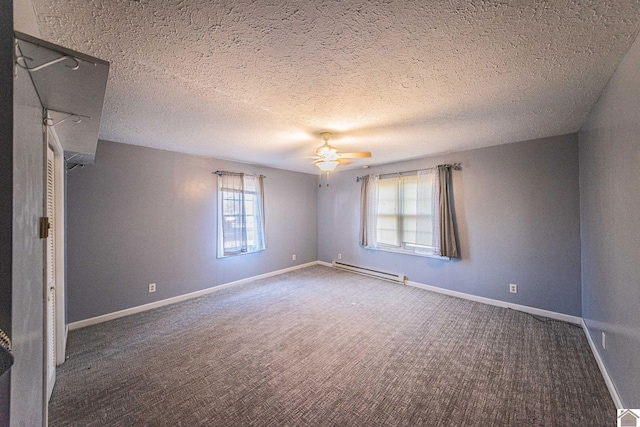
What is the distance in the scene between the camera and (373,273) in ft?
15.6

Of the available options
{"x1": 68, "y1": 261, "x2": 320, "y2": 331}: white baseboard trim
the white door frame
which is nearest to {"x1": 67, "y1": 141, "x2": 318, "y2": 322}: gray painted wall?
{"x1": 68, "y1": 261, "x2": 320, "y2": 331}: white baseboard trim

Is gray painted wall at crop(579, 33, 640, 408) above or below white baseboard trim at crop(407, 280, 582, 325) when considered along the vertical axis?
above

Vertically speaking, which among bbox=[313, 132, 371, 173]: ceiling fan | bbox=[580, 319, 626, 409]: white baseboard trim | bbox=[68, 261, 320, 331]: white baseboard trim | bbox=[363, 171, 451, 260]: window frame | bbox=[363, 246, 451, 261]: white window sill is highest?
bbox=[313, 132, 371, 173]: ceiling fan

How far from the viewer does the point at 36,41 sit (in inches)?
28.5

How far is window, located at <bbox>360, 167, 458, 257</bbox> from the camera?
380 centimetres

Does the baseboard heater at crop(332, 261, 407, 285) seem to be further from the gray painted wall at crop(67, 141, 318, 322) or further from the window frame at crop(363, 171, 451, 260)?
the gray painted wall at crop(67, 141, 318, 322)

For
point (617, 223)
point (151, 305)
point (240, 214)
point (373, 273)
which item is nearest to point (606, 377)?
point (617, 223)

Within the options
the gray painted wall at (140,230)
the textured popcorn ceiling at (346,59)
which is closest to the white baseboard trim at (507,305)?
the textured popcorn ceiling at (346,59)

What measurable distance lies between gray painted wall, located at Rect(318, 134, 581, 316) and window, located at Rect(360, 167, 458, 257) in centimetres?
20

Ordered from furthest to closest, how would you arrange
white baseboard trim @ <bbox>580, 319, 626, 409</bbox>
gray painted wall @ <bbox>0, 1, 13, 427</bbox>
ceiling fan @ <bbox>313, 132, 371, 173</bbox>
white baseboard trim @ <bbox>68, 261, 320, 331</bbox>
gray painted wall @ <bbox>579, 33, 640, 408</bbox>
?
white baseboard trim @ <bbox>68, 261, 320, 331</bbox> → ceiling fan @ <bbox>313, 132, 371, 173</bbox> → white baseboard trim @ <bbox>580, 319, 626, 409</bbox> → gray painted wall @ <bbox>579, 33, 640, 408</bbox> → gray painted wall @ <bbox>0, 1, 13, 427</bbox>

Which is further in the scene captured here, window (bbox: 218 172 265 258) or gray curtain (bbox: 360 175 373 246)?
gray curtain (bbox: 360 175 373 246)

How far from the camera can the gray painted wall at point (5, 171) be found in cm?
64

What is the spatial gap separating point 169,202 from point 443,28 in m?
3.75

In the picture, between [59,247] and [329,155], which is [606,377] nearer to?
[329,155]
